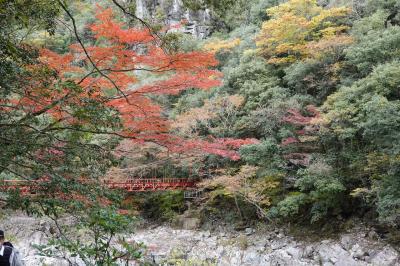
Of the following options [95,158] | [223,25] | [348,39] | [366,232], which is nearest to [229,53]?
[223,25]

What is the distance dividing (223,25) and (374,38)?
1362 cm

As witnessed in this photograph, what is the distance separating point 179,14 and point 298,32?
1195 cm

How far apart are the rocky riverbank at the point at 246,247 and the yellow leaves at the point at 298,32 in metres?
5.85

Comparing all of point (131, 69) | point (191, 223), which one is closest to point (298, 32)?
point (191, 223)

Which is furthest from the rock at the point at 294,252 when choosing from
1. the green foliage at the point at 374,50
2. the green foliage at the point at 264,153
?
the green foliage at the point at 374,50

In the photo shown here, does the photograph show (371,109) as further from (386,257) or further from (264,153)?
(264,153)

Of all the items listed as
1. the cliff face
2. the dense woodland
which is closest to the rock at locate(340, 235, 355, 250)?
the dense woodland

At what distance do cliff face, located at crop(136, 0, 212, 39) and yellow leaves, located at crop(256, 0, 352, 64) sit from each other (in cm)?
886

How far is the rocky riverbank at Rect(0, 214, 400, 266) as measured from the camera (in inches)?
315

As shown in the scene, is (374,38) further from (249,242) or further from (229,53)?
(229,53)

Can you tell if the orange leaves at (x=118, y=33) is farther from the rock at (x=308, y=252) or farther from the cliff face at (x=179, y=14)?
the cliff face at (x=179, y=14)

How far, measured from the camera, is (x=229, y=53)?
1733cm

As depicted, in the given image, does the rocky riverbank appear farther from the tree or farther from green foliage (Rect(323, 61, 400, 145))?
the tree

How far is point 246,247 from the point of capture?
388 inches
